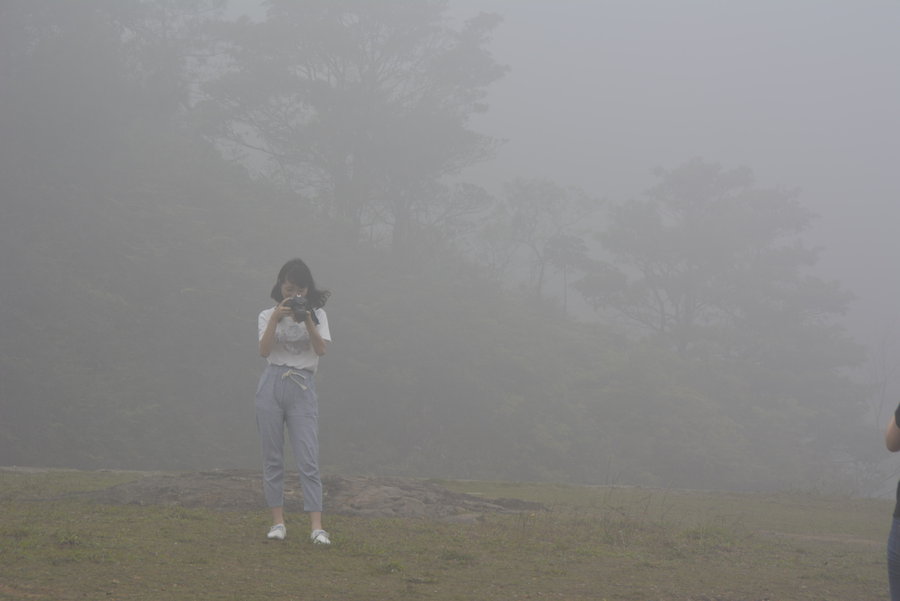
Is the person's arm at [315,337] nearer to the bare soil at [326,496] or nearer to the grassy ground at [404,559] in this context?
the grassy ground at [404,559]

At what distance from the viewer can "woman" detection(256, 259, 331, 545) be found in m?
5.78

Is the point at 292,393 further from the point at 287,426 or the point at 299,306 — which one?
the point at 299,306

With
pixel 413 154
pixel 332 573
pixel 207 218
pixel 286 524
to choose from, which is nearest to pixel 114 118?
pixel 207 218

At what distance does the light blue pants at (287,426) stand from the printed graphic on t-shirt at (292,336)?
152 mm

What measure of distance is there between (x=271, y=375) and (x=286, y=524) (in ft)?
4.44

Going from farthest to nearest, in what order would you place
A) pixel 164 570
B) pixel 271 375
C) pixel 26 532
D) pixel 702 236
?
1. pixel 702 236
2. pixel 271 375
3. pixel 26 532
4. pixel 164 570

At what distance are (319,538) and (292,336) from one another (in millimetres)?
1375

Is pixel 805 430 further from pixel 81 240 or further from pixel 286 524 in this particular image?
→ pixel 286 524

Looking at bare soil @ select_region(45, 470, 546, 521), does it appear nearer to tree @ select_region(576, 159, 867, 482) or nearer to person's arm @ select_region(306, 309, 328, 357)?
person's arm @ select_region(306, 309, 328, 357)

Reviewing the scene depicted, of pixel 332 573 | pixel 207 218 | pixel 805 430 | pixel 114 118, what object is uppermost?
pixel 114 118

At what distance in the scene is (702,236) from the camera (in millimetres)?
35812

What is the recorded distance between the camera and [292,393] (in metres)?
5.81

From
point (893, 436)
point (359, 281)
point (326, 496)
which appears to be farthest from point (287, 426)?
point (359, 281)

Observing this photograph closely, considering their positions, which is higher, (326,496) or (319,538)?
(326,496)
